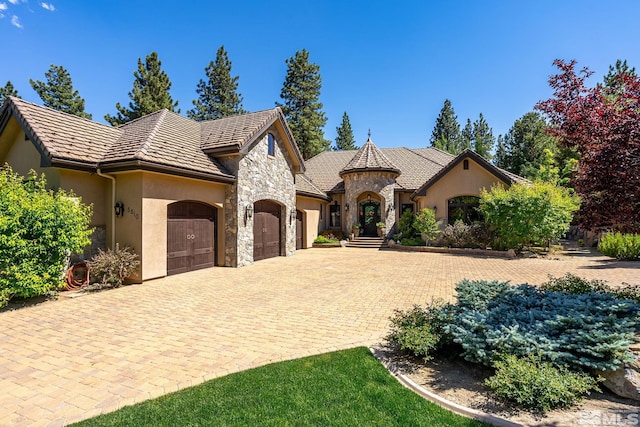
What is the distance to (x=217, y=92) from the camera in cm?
3694

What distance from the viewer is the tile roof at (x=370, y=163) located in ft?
70.0

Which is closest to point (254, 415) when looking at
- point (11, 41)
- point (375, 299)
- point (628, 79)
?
point (375, 299)

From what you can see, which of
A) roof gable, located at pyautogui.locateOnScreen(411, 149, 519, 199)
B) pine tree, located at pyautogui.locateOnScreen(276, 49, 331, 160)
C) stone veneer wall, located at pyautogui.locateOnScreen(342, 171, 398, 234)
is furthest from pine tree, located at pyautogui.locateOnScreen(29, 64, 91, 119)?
roof gable, located at pyautogui.locateOnScreen(411, 149, 519, 199)

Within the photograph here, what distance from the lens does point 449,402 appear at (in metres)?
3.38

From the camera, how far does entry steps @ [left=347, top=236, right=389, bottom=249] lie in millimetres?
20641

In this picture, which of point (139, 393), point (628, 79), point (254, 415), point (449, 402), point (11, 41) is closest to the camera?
point (254, 415)

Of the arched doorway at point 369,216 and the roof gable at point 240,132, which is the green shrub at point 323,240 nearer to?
the arched doorway at point 369,216

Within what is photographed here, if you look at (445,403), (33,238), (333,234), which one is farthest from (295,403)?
(333,234)

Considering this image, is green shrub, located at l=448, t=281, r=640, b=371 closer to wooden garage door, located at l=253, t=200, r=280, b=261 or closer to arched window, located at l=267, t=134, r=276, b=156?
wooden garage door, located at l=253, t=200, r=280, b=261

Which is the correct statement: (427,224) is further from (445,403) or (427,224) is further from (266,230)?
(445,403)

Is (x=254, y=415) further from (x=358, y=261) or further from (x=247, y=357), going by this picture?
(x=358, y=261)

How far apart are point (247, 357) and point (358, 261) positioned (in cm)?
1062

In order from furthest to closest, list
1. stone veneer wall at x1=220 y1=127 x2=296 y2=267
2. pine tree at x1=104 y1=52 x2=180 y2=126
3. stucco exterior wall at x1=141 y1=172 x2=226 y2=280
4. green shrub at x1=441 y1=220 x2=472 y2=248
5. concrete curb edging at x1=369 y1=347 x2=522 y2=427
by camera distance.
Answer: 1. pine tree at x1=104 y1=52 x2=180 y2=126
2. green shrub at x1=441 y1=220 x2=472 y2=248
3. stone veneer wall at x1=220 y1=127 x2=296 y2=267
4. stucco exterior wall at x1=141 y1=172 x2=226 y2=280
5. concrete curb edging at x1=369 y1=347 x2=522 y2=427

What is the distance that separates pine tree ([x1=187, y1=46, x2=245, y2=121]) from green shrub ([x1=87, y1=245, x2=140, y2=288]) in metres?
30.7
